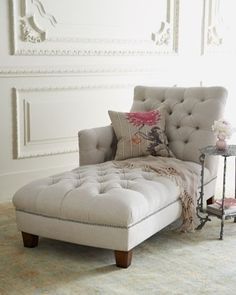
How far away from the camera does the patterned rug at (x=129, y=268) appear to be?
91.7 inches

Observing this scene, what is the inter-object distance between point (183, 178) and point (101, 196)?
0.67 meters

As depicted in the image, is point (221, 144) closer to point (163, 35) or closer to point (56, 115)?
point (56, 115)

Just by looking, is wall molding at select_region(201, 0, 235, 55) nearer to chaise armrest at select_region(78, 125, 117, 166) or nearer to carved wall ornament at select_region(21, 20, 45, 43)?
carved wall ornament at select_region(21, 20, 45, 43)

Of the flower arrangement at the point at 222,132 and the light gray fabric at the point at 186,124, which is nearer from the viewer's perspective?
the flower arrangement at the point at 222,132

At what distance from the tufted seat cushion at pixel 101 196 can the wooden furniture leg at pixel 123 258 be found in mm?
156

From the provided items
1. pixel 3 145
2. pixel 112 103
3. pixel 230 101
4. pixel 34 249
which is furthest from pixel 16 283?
pixel 230 101

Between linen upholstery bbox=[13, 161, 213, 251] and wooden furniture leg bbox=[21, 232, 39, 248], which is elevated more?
linen upholstery bbox=[13, 161, 213, 251]

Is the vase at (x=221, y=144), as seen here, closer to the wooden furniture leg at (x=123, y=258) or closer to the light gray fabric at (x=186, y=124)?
the light gray fabric at (x=186, y=124)

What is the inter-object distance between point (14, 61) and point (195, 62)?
2.04m

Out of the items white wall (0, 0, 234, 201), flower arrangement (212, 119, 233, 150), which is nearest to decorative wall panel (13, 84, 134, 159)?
white wall (0, 0, 234, 201)

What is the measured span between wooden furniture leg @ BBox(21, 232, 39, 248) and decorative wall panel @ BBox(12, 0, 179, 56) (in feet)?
4.92

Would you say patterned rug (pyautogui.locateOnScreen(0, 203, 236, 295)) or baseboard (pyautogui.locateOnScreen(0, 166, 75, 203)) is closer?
patterned rug (pyautogui.locateOnScreen(0, 203, 236, 295))

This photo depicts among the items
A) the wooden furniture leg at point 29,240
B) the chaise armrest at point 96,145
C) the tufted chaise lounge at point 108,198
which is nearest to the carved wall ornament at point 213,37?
the tufted chaise lounge at point 108,198

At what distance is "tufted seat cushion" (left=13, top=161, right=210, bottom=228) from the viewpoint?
249 centimetres
